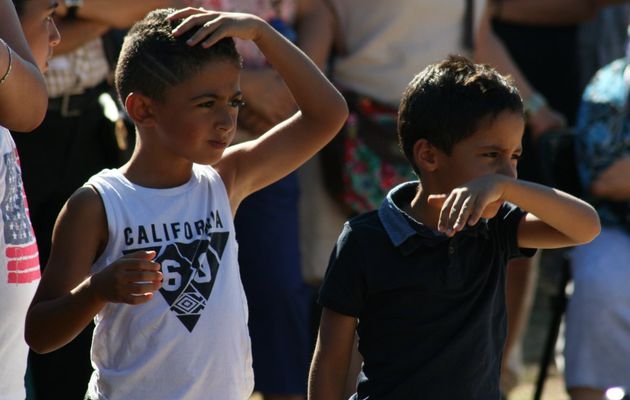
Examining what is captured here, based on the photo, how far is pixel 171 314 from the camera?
308cm

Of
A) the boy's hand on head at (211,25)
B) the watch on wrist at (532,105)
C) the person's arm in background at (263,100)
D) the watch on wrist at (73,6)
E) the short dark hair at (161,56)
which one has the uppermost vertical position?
the boy's hand on head at (211,25)

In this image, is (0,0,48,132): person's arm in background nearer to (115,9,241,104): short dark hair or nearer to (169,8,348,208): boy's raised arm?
(115,9,241,104): short dark hair

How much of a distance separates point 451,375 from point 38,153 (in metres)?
1.78

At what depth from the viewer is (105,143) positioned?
175 inches

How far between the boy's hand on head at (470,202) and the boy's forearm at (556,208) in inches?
1.6

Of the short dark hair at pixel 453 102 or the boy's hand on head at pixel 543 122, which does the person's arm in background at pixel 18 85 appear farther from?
the boy's hand on head at pixel 543 122

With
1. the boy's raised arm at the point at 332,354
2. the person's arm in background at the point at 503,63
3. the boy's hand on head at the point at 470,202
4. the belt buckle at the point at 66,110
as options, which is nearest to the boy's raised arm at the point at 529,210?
the boy's hand on head at the point at 470,202

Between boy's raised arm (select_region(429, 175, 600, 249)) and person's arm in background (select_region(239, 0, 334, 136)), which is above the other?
boy's raised arm (select_region(429, 175, 600, 249))

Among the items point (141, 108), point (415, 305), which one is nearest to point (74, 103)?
point (141, 108)

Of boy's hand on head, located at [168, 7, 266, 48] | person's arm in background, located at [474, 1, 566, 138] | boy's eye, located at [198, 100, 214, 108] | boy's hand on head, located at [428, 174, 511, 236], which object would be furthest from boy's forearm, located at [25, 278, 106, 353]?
person's arm in background, located at [474, 1, 566, 138]

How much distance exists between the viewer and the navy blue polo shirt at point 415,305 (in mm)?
3143

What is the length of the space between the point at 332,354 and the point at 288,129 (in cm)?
61

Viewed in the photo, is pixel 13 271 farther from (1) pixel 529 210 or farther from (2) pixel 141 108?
(1) pixel 529 210

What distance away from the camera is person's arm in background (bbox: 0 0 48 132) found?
294cm
